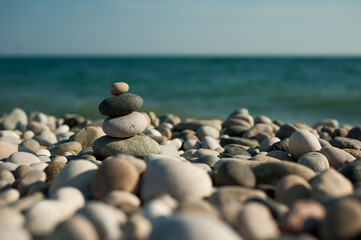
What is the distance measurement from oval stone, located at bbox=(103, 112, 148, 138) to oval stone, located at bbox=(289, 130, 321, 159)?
1537mm

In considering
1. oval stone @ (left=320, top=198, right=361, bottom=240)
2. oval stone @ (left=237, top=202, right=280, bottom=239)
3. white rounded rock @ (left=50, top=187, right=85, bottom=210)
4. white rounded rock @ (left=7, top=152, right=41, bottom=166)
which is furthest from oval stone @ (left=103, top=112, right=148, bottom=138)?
oval stone @ (left=320, top=198, right=361, bottom=240)

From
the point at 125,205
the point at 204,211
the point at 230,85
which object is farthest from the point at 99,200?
the point at 230,85

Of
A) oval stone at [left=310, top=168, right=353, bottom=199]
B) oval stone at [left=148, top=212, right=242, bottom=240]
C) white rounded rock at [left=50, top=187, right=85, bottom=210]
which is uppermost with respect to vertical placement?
oval stone at [left=148, top=212, right=242, bottom=240]

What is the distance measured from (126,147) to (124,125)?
0.22 metres

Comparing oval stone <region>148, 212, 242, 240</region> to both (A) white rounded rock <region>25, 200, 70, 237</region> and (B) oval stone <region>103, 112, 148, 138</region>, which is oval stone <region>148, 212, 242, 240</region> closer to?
(A) white rounded rock <region>25, 200, 70, 237</region>

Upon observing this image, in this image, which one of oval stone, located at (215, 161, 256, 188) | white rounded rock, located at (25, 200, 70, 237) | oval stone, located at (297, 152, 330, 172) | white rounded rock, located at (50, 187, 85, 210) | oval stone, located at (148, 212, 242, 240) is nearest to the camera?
oval stone, located at (148, 212, 242, 240)

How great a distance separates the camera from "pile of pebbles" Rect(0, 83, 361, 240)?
1700 mm

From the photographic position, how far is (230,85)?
17.8 meters

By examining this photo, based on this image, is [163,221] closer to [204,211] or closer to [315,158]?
[204,211]

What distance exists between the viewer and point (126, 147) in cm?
368

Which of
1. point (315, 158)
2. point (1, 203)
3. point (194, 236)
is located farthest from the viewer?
point (315, 158)

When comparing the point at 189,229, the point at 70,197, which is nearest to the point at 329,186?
the point at 189,229

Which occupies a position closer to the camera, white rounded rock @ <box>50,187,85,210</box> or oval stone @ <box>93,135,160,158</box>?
white rounded rock @ <box>50,187,85,210</box>

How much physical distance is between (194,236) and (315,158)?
7.14 feet
